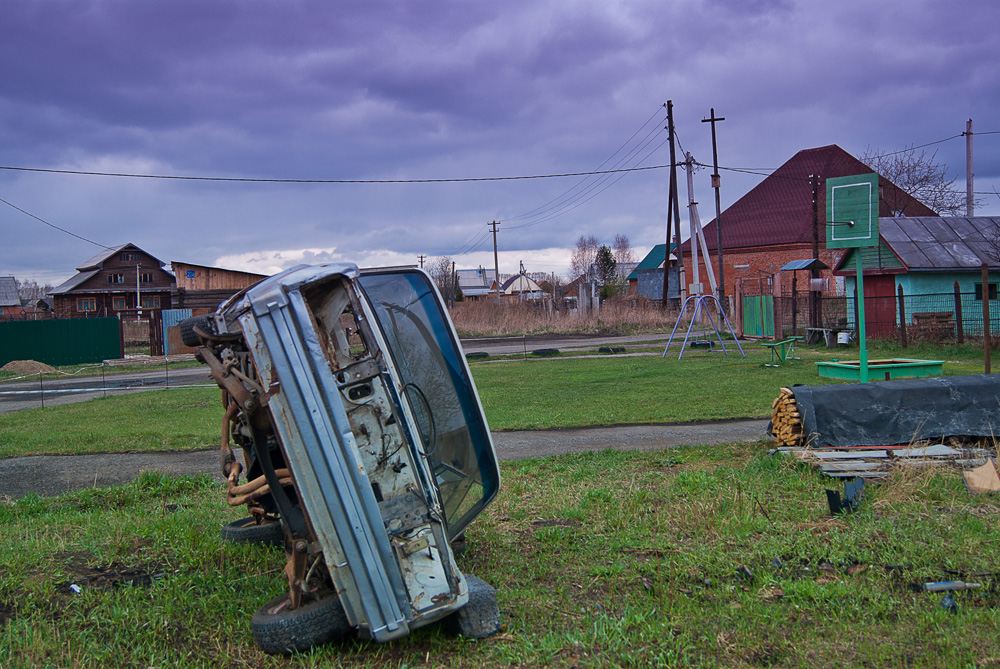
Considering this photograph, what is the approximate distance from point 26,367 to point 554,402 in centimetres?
2570

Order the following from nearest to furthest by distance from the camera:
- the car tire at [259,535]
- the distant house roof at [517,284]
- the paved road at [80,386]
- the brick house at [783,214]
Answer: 1. the car tire at [259,535]
2. the paved road at [80,386]
3. the brick house at [783,214]
4. the distant house roof at [517,284]

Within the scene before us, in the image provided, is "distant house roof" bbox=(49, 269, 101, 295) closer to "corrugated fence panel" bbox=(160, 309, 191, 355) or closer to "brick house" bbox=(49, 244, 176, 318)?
"brick house" bbox=(49, 244, 176, 318)

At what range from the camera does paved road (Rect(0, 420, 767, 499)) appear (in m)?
8.05

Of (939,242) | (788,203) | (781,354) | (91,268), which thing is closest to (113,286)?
(91,268)

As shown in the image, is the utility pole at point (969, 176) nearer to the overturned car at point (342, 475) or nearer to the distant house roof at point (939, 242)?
the distant house roof at point (939, 242)

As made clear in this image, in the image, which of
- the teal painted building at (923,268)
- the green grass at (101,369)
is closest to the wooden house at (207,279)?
the green grass at (101,369)

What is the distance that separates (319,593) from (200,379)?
66.9 ft

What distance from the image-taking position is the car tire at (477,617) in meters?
3.49

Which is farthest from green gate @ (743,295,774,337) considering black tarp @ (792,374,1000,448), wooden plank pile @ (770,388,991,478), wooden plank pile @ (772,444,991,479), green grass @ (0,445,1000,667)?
green grass @ (0,445,1000,667)

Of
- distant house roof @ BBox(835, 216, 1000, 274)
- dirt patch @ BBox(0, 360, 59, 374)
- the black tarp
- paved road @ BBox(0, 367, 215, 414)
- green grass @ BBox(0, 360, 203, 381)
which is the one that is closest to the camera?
the black tarp

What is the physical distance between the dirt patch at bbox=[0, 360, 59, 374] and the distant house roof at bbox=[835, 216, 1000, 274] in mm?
32562

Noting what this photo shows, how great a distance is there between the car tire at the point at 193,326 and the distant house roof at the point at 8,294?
91301mm

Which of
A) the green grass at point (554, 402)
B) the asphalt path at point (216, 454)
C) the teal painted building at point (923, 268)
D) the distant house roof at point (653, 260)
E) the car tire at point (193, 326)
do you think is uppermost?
the distant house roof at point (653, 260)

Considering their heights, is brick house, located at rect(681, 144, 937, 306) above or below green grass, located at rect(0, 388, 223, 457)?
above
